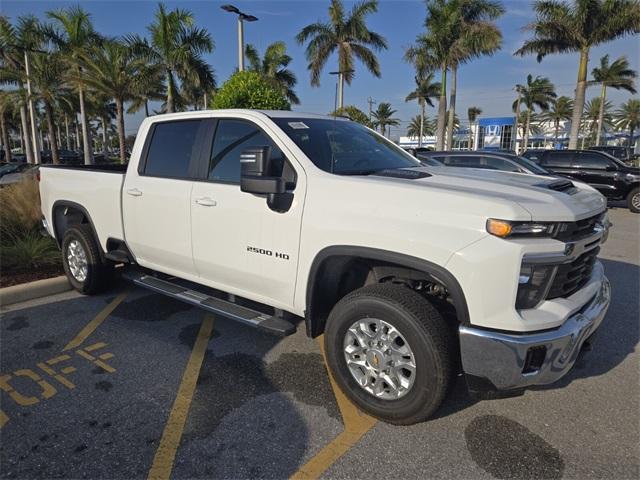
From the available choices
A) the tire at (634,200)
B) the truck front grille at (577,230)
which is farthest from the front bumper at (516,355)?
the tire at (634,200)

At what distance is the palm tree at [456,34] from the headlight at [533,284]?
25.6m

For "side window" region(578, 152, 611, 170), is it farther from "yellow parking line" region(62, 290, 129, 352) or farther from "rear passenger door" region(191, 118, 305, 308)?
"yellow parking line" region(62, 290, 129, 352)

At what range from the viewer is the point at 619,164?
1337 centimetres

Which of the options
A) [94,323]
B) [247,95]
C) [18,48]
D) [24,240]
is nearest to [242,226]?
[94,323]

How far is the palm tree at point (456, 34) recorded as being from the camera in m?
24.4

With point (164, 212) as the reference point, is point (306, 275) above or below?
below

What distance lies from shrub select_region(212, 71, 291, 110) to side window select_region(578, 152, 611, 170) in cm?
958

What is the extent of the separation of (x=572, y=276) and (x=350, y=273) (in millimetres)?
1381

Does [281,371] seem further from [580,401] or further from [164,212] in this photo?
[580,401]

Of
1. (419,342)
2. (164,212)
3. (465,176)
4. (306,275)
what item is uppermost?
(465,176)

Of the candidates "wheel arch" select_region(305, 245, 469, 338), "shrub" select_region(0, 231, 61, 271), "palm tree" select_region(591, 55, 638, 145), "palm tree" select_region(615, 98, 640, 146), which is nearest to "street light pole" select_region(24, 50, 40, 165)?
"shrub" select_region(0, 231, 61, 271)

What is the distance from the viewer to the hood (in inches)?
95.8

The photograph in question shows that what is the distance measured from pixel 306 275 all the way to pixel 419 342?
87 centimetres

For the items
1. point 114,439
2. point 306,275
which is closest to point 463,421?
point 306,275
